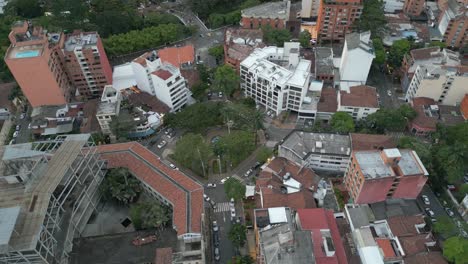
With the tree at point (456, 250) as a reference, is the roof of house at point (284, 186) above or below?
above

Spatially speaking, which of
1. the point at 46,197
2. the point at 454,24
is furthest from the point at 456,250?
the point at 454,24

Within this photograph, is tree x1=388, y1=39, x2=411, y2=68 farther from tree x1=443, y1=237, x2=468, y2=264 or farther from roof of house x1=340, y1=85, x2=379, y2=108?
tree x1=443, y1=237, x2=468, y2=264

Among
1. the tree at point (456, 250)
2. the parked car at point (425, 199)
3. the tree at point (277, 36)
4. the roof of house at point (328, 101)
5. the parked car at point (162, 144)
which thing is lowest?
the parked car at point (425, 199)

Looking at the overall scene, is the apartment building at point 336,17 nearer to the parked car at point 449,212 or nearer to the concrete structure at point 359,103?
→ the concrete structure at point 359,103

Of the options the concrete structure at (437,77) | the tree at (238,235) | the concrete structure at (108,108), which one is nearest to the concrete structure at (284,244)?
the tree at (238,235)

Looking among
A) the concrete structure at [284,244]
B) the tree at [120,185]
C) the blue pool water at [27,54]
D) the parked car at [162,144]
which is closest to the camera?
the concrete structure at [284,244]

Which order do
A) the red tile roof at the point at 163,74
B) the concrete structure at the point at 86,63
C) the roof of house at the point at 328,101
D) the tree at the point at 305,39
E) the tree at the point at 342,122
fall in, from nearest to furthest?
1. the tree at the point at 342,122
2. the red tile roof at the point at 163,74
3. the roof of house at the point at 328,101
4. the concrete structure at the point at 86,63
5. the tree at the point at 305,39

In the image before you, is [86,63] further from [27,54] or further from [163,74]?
[163,74]

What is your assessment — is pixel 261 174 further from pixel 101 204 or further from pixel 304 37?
pixel 304 37
